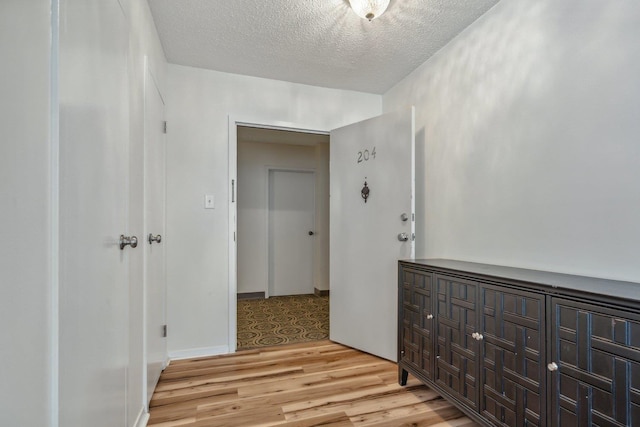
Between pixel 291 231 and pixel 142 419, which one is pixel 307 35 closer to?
pixel 142 419

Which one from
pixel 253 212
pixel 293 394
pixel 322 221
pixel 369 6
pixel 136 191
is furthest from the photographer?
pixel 322 221

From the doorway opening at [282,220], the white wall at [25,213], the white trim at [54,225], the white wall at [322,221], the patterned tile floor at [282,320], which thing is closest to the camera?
the white wall at [25,213]

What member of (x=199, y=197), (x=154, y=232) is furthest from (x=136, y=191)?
(x=199, y=197)

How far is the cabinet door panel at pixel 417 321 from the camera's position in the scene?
177 centimetres

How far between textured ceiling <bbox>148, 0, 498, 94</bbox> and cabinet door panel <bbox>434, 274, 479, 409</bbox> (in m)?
1.63

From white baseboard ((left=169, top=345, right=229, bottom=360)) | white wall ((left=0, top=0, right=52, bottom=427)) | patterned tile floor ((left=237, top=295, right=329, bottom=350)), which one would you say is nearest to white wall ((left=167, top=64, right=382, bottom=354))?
white baseboard ((left=169, top=345, right=229, bottom=360))

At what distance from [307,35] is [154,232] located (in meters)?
1.67

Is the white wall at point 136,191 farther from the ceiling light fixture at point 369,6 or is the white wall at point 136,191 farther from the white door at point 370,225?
the white door at point 370,225

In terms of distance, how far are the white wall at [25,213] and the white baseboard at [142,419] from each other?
3.37 ft

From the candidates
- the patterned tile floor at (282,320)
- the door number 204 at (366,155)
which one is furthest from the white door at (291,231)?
the door number 204 at (366,155)

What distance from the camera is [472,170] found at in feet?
6.40

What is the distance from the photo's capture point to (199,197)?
97.0 inches

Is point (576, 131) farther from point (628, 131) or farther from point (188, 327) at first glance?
point (188, 327)

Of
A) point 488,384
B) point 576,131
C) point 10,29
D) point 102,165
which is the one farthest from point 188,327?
point 576,131
